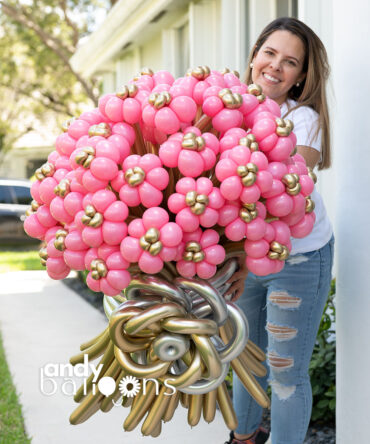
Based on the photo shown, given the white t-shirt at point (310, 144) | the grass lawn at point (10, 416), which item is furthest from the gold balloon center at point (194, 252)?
the grass lawn at point (10, 416)

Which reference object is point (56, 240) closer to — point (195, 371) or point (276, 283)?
point (195, 371)

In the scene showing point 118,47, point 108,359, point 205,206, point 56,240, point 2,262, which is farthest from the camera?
point 2,262

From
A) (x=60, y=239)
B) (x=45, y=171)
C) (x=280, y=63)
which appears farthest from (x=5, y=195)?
(x=60, y=239)

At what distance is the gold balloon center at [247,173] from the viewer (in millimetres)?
Result: 1223

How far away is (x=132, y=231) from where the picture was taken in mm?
1227

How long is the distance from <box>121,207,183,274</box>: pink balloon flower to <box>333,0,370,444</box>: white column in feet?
3.34

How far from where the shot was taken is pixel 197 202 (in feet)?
3.98

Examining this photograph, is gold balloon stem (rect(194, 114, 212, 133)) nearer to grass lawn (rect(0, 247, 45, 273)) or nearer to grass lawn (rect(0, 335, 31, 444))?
grass lawn (rect(0, 335, 31, 444))

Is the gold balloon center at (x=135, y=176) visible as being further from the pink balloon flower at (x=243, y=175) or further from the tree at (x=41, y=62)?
the tree at (x=41, y=62)

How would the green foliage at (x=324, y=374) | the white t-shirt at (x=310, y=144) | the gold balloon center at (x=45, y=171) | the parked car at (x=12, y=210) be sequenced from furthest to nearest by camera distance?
the parked car at (x=12, y=210) → the green foliage at (x=324, y=374) → the white t-shirt at (x=310, y=144) → the gold balloon center at (x=45, y=171)

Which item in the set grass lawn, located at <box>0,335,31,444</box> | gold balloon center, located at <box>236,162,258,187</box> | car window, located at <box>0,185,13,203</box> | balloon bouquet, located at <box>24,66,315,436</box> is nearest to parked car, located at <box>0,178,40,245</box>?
car window, located at <box>0,185,13,203</box>

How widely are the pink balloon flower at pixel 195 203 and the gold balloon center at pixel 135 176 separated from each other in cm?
8

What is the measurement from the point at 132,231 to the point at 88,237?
10 centimetres

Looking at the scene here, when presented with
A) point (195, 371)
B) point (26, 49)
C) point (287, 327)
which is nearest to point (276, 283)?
point (287, 327)
